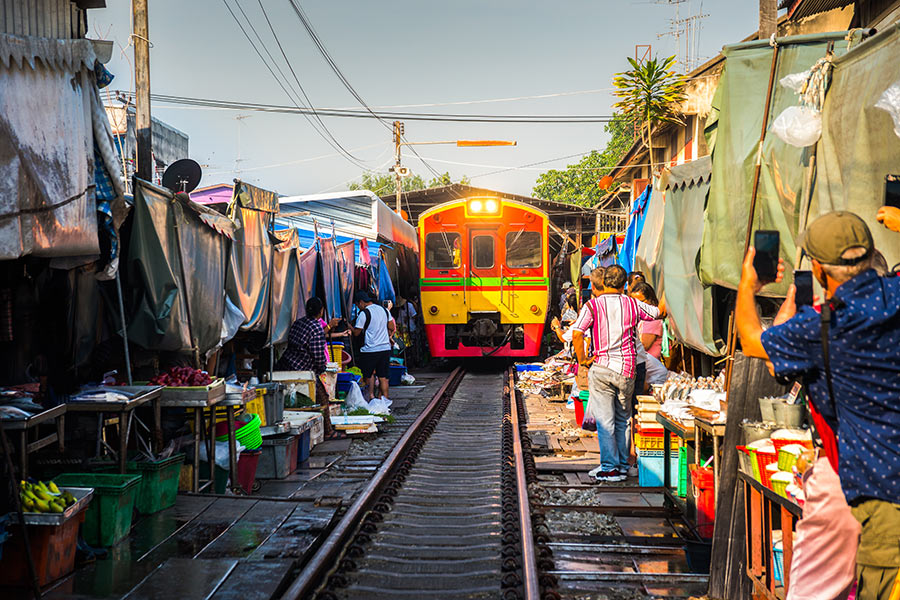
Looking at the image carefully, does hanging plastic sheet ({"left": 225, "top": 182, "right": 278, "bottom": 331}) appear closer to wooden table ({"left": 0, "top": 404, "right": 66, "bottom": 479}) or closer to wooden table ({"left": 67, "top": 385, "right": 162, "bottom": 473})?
wooden table ({"left": 67, "top": 385, "right": 162, "bottom": 473})

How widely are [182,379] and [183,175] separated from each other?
2516 mm

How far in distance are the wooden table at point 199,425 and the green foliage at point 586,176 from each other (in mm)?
38516

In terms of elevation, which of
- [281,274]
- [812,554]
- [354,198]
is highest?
[354,198]

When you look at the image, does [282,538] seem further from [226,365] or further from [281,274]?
[281,274]

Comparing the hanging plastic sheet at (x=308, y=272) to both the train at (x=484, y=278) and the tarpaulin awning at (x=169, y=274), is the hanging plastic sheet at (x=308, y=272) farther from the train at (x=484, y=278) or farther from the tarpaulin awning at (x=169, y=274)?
the train at (x=484, y=278)

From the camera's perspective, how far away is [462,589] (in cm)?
475

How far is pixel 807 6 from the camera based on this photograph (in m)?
7.49

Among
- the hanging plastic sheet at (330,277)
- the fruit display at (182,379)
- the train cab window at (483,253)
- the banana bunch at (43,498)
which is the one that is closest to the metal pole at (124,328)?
the fruit display at (182,379)

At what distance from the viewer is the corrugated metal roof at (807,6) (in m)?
7.38

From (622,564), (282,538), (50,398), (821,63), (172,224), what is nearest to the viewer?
(821,63)

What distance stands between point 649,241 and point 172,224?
224 inches

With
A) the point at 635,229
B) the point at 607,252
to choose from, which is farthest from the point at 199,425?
the point at 607,252

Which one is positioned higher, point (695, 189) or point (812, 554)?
point (695, 189)

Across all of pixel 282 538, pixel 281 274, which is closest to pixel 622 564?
pixel 282 538
